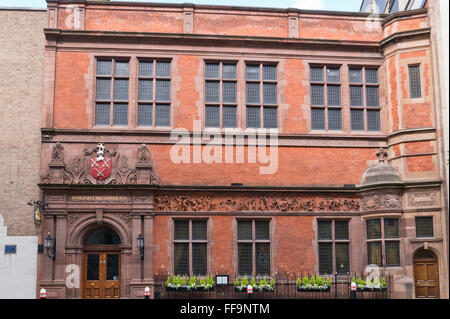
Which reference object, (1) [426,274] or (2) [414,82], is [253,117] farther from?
(1) [426,274]

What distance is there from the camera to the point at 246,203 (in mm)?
23250

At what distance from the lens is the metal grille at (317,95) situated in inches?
965

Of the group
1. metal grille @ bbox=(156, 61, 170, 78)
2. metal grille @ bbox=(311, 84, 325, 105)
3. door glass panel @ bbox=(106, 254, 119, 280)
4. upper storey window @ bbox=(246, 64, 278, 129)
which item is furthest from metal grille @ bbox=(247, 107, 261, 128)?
door glass panel @ bbox=(106, 254, 119, 280)

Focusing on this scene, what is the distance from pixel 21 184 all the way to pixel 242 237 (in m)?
8.60

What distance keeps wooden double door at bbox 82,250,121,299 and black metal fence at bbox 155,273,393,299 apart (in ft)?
5.31

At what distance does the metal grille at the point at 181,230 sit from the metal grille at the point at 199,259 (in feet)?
1.68

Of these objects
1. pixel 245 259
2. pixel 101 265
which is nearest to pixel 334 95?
pixel 245 259

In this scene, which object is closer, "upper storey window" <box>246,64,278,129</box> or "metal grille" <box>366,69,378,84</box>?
"upper storey window" <box>246,64,278,129</box>

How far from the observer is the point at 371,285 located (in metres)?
22.4

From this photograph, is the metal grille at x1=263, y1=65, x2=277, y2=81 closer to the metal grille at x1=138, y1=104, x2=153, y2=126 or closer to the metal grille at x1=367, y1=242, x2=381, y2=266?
the metal grille at x1=138, y1=104, x2=153, y2=126

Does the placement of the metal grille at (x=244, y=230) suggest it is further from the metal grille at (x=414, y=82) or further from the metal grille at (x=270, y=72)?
the metal grille at (x=414, y=82)

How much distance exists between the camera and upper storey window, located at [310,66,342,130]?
960 inches

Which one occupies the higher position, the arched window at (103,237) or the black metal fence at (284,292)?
the arched window at (103,237)

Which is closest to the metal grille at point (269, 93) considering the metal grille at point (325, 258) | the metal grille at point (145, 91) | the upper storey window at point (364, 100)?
the upper storey window at point (364, 100)
